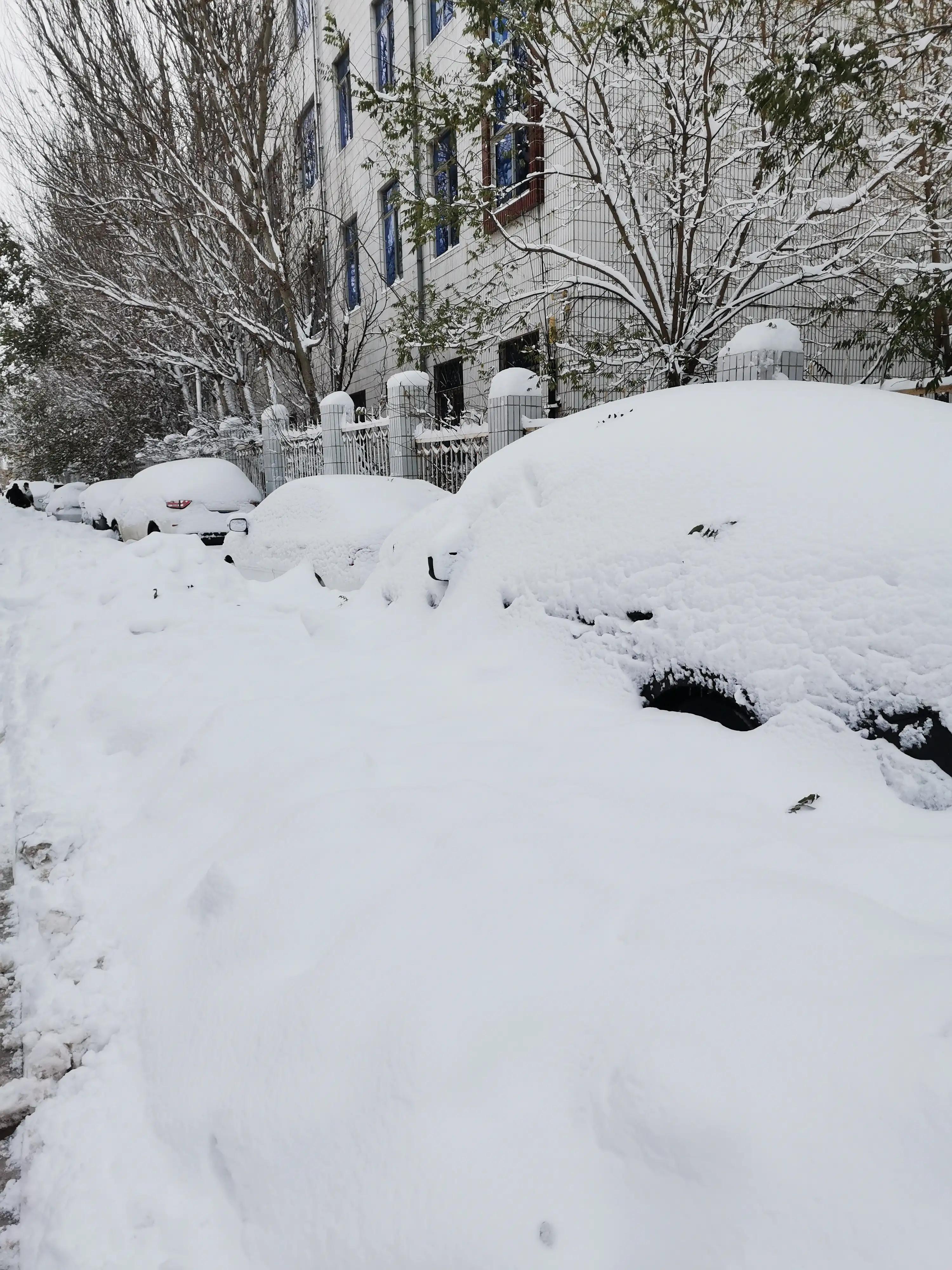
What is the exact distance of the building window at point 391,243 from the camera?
1606cm

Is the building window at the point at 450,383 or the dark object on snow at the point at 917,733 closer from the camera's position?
the dark object on snow at the point at 917,733

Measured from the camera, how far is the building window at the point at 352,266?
57.4 ft

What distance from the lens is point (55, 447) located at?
3080 cm

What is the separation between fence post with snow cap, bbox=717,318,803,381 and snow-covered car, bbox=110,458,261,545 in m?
7.57

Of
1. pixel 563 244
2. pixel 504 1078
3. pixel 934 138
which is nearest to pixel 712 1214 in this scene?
pixel 504 1078

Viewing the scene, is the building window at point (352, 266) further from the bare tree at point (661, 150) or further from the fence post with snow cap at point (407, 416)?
the fence post with snow cap at point (407, 416)

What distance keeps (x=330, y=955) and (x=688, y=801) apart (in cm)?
109

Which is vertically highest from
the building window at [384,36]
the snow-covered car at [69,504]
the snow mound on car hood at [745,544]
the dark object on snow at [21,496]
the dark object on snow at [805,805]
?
the building window at [384,36]

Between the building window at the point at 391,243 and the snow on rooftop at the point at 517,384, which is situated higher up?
the building window at the point at 391,243

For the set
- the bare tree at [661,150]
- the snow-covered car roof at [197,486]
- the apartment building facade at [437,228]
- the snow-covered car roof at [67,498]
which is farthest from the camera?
the snow-covered car roof at [67,498]

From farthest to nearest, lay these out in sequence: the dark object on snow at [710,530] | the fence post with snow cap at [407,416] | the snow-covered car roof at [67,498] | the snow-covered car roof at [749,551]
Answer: the snow-covered car roof at [67,498] < the fence post with snow cap at [407,416] < the dark object on snow at [710,530] < the snow-covered car roof at [749,551]

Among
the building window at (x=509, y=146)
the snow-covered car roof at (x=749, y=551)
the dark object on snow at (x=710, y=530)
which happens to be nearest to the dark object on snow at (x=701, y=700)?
the snow-covered car roof at (x=749, y=551)

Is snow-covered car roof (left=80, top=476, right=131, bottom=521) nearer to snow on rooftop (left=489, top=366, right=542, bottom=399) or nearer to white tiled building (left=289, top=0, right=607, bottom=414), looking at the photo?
white tiled building (left=289, top=0, right=607, bottom=414)

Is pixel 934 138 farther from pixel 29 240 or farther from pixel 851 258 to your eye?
pixel 29 240
